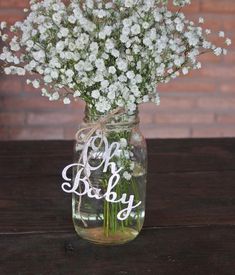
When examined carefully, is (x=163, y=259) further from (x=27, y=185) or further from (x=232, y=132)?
(x=232, y=132)

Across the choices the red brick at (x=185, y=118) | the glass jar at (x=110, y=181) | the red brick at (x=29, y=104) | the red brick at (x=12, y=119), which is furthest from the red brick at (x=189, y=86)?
the glass jar at (x=110, y=181)

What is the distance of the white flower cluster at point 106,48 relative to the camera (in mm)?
853

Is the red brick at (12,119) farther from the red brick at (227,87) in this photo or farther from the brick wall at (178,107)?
the red brick at (227,87)

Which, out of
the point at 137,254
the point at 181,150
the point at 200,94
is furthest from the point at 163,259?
the point at 200,94

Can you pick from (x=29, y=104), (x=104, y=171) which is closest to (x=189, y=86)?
(x=29, y=104)

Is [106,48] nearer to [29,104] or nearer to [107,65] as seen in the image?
[107,65]

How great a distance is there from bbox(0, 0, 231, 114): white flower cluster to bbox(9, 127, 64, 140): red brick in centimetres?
137

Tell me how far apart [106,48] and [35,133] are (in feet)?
4.77

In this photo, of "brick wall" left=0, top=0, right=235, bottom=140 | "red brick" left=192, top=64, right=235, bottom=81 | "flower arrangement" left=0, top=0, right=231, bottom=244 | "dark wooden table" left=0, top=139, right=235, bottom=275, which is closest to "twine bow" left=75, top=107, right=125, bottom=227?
"flower arrangement" left=0, top=0, right=231, bottom=244

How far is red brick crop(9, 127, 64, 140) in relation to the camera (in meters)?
2.26

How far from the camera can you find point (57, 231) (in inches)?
41.5

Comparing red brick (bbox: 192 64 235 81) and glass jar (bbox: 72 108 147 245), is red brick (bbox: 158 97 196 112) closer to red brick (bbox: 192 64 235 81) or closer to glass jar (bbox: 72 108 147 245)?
red brick (bbox: 192 64 235 81)

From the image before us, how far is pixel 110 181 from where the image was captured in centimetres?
96

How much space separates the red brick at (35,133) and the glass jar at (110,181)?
127cm
